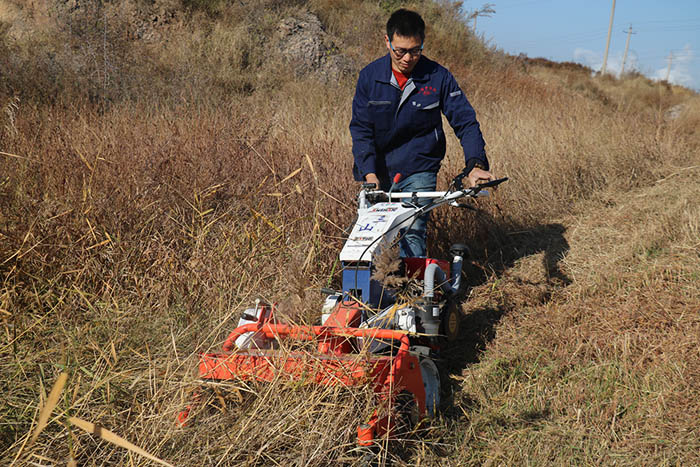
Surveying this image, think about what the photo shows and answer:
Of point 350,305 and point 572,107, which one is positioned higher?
point 572,107

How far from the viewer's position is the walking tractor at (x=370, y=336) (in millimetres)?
2463

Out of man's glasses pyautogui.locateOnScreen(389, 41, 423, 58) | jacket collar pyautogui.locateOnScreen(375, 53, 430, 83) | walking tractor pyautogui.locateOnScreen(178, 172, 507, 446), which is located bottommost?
walking tractor pyautogui.locateOnScreen(178, 172, 507, 446)

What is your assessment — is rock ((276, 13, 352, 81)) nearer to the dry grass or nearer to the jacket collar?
the dry grass

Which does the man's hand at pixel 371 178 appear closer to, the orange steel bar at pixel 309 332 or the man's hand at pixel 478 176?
the man's hand at pixel 478 176

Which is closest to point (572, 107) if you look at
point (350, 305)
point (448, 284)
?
point (448, 284)

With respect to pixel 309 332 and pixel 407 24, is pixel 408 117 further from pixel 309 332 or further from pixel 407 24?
pixel 309 332

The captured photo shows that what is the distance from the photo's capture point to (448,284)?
3.77 meters

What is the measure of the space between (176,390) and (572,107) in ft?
31.1

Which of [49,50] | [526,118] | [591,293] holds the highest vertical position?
[49,50]

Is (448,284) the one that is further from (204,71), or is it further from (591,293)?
(204,71)

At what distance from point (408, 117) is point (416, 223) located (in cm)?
74

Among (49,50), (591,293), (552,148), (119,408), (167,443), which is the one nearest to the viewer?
(167,443)

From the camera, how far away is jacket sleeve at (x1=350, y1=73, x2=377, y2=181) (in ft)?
13.1

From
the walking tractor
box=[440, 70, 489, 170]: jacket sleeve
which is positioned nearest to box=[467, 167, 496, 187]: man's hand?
the walking tractor
